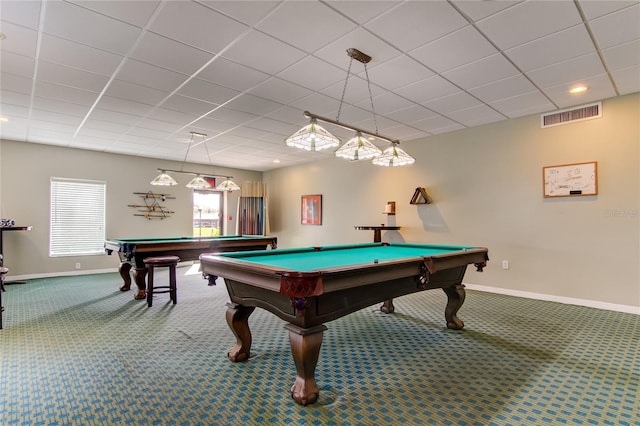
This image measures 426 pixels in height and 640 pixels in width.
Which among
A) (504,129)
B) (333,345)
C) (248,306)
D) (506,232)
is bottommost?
(333,345)

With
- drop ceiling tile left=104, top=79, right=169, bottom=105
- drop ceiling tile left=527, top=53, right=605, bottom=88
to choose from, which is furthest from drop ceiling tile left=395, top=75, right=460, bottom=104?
drop ceiling tile left=104, top=79, right=169, bottom=105

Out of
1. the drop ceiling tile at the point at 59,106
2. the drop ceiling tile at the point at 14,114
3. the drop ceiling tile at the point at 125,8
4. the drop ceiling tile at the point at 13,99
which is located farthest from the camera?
the drop ceiling tile at the point at 14,114

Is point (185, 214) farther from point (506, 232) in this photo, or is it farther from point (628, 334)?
point (628, 334)

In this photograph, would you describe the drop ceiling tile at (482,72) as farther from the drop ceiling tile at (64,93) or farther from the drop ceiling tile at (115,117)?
the drop ceiling tile at (115,117)

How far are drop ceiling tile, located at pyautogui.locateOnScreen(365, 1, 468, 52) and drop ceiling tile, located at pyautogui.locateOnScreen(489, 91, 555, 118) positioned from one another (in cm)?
A: 197

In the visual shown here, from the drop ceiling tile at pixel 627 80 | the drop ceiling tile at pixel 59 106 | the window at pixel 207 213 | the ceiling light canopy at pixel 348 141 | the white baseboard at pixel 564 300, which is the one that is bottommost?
the white baseboard at pixel 564 300

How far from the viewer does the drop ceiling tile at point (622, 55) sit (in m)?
2.81

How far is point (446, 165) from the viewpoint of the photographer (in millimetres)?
5527

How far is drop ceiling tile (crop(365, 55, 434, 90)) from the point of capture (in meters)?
3.08

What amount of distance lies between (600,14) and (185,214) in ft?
26.0

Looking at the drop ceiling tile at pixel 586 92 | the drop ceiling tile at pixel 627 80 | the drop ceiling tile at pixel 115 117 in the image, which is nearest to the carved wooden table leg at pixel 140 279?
the drop ceiling tile at pixel 115 117

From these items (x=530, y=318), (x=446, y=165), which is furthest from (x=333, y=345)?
(x=446, y=165)

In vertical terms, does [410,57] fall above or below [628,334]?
above

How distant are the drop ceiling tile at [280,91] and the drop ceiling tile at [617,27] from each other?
8.59 ft
